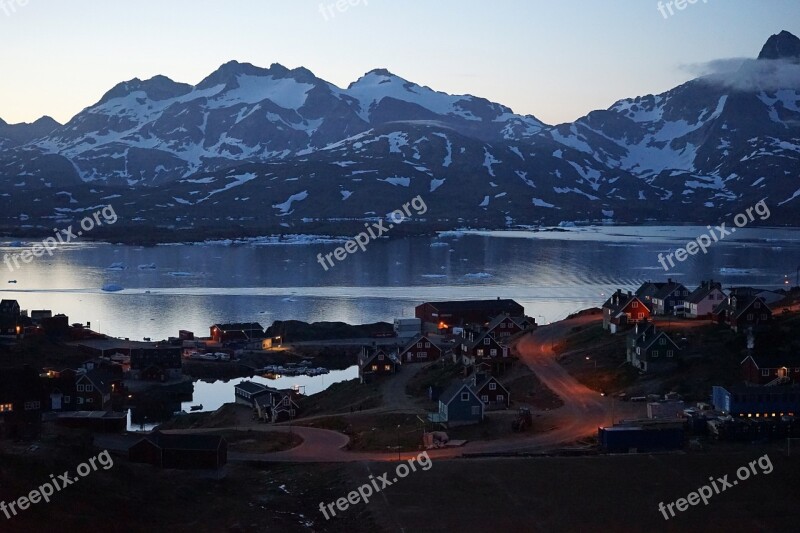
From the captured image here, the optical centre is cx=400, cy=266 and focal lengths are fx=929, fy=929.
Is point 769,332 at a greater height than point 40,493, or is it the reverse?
point 769,332

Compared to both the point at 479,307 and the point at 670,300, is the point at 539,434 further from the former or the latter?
the point at 479,307

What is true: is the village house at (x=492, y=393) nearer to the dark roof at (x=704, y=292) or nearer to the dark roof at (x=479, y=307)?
the dark roof at (x=704, y=292)

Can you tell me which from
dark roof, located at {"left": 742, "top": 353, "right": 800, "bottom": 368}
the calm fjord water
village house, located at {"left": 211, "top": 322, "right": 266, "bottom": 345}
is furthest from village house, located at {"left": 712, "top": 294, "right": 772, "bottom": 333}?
village house, located at {"left": 211, "top": 322, "right": 266, "bottom": 345}

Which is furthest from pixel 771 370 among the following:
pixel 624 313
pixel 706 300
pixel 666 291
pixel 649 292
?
pixel 649 292

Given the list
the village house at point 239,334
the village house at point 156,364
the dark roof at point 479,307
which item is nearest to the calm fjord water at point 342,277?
the dark roof at point 479,307

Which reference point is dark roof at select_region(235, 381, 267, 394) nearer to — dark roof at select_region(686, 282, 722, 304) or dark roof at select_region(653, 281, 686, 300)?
dark roof at select_region(686, 282, 722, 304)

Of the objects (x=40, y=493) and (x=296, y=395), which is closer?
(x=40, y=493)

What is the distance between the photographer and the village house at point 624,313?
1442 inches

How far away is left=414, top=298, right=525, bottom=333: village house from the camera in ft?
159

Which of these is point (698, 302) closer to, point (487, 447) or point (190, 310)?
point (487, 447)

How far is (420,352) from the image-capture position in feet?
127

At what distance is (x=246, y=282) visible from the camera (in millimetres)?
79625

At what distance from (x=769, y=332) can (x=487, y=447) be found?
12.3 m

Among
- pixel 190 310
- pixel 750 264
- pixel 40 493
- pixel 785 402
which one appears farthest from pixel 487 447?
pixel 750 264
